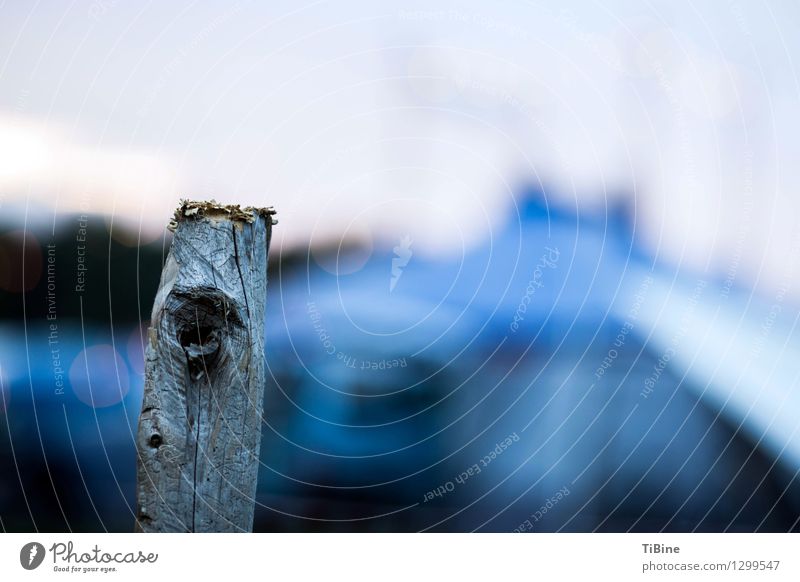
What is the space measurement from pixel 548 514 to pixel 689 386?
1.89ft

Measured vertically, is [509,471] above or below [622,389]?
below

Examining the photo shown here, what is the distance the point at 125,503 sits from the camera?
2842 mm

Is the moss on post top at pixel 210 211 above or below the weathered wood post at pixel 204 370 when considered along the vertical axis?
above

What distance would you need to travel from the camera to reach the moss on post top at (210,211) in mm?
1961

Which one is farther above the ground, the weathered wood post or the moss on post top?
the moss on post top

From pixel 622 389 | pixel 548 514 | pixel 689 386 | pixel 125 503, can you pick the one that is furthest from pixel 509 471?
pixel 125 503

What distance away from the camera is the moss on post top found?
1.96 meters

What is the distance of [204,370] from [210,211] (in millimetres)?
346

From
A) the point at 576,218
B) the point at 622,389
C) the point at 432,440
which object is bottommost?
the point at 432,440

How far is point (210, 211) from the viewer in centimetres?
197

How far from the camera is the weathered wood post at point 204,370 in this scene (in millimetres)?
1960

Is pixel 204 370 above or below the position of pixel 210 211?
below
